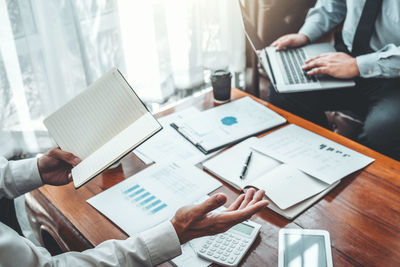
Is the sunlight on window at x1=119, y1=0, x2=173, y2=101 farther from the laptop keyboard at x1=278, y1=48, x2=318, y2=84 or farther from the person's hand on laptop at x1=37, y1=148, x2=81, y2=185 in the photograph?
the person's hand on laptop at x1=37, y1=148, x2=81, y2=185

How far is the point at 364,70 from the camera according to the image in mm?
1372

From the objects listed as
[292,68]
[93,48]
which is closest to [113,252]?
[292,68]

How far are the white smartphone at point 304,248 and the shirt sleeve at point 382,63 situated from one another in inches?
30.6

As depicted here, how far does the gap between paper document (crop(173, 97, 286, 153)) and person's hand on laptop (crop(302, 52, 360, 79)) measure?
26 cm

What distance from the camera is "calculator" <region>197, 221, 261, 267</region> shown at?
77 centimetres

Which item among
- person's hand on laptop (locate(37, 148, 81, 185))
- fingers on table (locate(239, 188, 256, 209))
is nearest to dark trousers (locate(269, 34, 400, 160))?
fingers on table (locate(239, 188, 256, 209))

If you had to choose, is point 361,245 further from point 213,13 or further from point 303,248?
point 213,13

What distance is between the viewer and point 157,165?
1.08 m

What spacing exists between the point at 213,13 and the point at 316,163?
1.51m

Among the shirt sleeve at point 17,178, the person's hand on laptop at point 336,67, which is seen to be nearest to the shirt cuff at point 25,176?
the shirt sleeve at point 17,178

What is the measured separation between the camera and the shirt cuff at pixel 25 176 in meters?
0.98

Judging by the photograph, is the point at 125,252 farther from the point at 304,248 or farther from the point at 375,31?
the point at 375,31

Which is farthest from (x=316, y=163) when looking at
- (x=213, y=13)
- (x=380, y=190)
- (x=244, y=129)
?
(x=213, y=13)

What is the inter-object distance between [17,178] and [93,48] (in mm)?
1035
